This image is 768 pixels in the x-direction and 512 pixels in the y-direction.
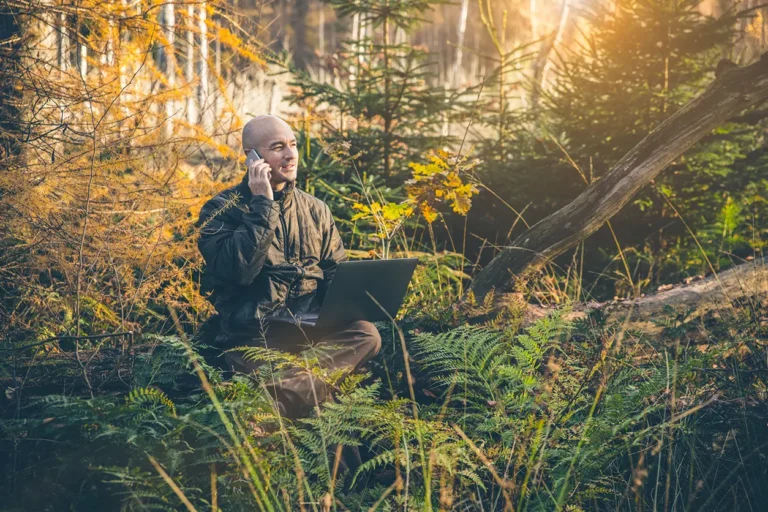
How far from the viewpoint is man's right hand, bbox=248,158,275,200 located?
299cm

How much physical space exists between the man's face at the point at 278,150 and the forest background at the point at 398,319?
57 centimetres

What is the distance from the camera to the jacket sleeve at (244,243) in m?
2.87

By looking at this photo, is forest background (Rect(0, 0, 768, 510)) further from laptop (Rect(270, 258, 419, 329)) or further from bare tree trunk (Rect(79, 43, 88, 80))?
laptop (Rect(270, 258, 419, 329))

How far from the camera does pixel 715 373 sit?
2.90 meters

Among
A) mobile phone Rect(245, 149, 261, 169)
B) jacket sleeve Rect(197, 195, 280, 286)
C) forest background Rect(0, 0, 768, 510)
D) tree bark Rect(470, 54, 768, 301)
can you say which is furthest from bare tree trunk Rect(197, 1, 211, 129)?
tree bark Rect(470, 54, 768, 301)

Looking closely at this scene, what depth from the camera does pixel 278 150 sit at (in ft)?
10.5

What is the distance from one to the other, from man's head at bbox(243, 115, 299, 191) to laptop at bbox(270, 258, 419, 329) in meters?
0.77

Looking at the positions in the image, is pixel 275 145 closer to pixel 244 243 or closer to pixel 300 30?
pixel 244 243

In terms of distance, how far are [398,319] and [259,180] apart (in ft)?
4.84

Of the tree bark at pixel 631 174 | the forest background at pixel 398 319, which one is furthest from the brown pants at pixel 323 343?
the tree bark at pixel 631 174

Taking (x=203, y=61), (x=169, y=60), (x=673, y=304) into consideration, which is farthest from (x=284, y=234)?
(x=169, y=60)

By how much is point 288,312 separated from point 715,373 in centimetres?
208

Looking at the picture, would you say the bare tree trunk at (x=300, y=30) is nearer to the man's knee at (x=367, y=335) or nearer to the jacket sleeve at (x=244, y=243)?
the jacket sleeve at (x=244, y=243)

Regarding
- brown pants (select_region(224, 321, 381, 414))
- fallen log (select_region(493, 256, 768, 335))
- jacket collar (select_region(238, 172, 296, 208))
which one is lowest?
fallen log (select_region(493, 256, 768, 335))
